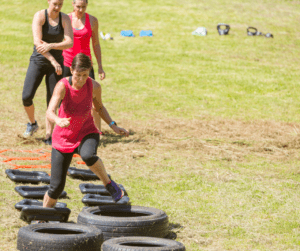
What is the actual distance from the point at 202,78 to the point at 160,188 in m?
10.8

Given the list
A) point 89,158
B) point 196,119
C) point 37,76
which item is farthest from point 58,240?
point 196,119

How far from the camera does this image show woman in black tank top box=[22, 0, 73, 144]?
7727mm

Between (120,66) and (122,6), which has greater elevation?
(122,6)

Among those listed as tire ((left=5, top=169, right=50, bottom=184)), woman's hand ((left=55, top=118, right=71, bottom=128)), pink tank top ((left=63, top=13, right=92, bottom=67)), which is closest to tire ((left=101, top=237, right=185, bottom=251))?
woman's hand ((left=55, top=118, right=71, bottom=128))

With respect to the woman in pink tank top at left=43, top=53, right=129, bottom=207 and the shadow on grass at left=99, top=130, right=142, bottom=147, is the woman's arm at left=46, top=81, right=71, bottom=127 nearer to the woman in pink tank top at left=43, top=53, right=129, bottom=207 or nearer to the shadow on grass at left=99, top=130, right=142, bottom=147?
the woman in pink tank top at left=43, top=53, right=129, bottom=207

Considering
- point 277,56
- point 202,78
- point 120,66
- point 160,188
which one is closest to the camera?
point 160,188

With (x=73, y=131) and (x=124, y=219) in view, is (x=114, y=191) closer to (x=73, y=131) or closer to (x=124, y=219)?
(x=124, y=219)

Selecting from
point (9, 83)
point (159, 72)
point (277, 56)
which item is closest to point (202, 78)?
point (159, 72)

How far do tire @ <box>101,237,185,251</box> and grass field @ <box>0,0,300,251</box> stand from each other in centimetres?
61

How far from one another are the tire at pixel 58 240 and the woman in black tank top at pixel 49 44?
13.5ft

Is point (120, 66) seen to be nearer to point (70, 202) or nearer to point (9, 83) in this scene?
point (9, 83)

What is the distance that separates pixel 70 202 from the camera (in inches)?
234

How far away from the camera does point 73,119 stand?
5.00 meters

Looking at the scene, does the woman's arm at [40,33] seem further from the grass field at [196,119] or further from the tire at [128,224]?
the tire at [128,224]
